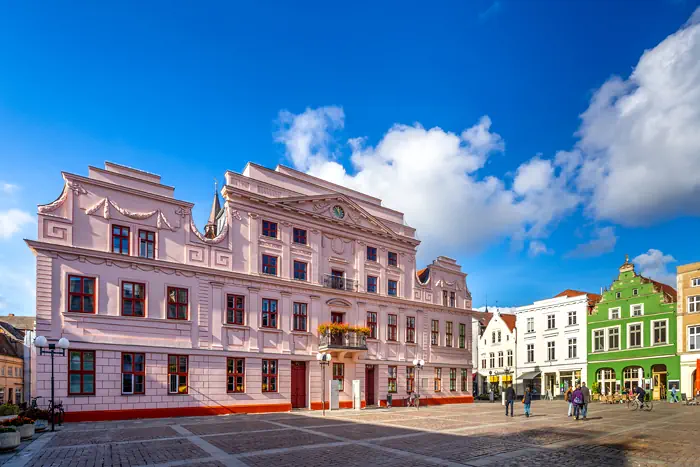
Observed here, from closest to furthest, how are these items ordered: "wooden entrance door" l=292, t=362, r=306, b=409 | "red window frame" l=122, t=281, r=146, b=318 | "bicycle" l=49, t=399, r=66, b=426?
"bicycle" l=49, t=399, r=66, b=426
"red window frame" l=122, t=281, r=146, b=318
"wooden entrance door" l=292, t=362, r=306, b=409

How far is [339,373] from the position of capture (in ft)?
104

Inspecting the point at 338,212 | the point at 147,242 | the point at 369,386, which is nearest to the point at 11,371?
the point at 147,242

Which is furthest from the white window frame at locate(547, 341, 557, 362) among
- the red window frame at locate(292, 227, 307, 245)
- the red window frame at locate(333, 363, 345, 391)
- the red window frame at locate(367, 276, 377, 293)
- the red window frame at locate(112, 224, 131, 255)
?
the red window frame at locate(112, 224, 131, 255)

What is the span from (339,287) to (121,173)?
15358mm

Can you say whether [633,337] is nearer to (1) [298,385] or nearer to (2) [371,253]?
(2) [371,253]

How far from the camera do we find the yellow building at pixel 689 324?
37.8 metres

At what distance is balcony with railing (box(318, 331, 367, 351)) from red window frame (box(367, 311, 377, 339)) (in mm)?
2062

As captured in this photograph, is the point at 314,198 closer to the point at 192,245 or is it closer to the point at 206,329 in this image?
the point at 192,245

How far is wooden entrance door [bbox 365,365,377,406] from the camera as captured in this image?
33.5m

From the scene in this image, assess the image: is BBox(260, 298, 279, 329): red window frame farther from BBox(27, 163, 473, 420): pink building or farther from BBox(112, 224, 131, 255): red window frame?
BBox(112, 224, 131, 255): red window frame

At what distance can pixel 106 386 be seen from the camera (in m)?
22.8

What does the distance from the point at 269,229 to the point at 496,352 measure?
37500mm

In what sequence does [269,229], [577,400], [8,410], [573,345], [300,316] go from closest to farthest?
[8,410]
[577,400]
[269,229]
[300,316]
[573,345]

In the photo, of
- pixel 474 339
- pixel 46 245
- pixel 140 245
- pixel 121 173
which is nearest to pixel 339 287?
pixel 140 245
